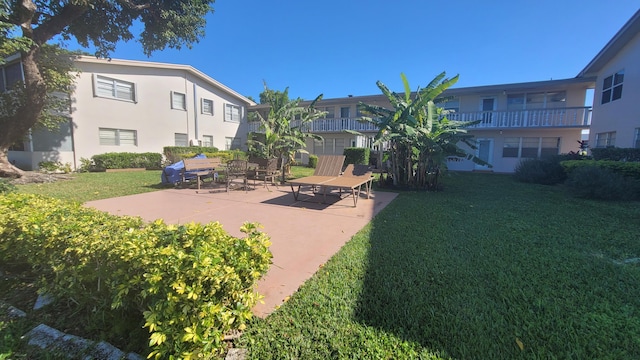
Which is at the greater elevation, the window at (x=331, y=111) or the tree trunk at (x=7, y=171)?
the window at (x=331, y=111)

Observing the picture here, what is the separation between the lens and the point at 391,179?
11.3 meters

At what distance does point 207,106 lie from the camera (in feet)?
73.0

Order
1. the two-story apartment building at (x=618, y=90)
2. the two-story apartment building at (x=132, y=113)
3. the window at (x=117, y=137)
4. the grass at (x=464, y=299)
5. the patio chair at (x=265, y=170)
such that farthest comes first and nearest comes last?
the window at (x=117, y=137) < the two-story apartment building at (x=132, y=113) < the two-story apartment building at (x=618, y=90) < the patio chair at (x=265, y=170) < the grass at (x=464, y=299)

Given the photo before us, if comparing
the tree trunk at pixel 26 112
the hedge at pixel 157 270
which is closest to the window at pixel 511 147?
the hedge at pixel 157 270

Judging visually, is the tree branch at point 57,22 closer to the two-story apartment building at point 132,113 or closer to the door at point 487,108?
the two-story apartment building at point 132,113

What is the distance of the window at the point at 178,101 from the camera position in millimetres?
19578

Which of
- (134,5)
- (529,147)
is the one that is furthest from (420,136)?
(134,5)

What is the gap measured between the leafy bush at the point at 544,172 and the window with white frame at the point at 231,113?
21.9 meters

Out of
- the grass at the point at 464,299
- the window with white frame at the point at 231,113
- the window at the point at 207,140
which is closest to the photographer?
the grass at the point at 464,299

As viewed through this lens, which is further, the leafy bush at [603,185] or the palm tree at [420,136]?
the palm tree at [420,136]

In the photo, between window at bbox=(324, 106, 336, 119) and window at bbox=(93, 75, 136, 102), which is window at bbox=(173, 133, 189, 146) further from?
window at bbox=(324, 106, 336, 119)

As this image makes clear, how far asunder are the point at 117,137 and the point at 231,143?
9018 millimetres

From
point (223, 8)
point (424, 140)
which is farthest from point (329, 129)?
point (424, 140)

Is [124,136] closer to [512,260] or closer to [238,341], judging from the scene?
[238,341]
